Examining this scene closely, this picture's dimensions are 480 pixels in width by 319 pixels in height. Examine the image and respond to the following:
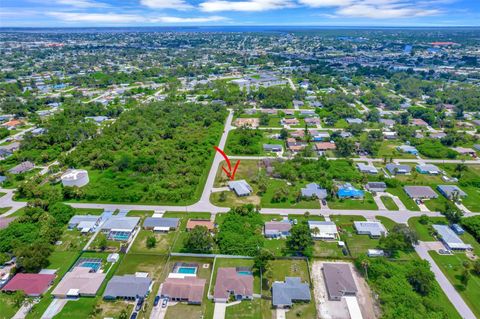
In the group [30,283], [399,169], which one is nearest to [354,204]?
[399,169]

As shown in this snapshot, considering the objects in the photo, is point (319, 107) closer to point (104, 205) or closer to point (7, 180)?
point (104, 205)

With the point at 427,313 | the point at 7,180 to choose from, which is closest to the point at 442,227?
the point at 427,313

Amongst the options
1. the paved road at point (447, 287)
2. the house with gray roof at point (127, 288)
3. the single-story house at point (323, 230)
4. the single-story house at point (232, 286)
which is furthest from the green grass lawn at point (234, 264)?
the paved road at point (447, 287)

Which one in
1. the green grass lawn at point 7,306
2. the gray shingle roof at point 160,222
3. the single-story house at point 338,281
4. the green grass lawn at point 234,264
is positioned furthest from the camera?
the gray shingle roof at point 160,222

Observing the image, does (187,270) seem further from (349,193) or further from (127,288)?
(349,193)

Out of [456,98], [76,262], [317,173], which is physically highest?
[456,98]

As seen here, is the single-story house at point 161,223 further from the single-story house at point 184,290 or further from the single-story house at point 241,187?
the single-story house at point 241,187

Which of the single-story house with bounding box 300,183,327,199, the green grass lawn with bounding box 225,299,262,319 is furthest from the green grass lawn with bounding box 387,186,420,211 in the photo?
the green grass lawn with bounding box 225,299,262,319
